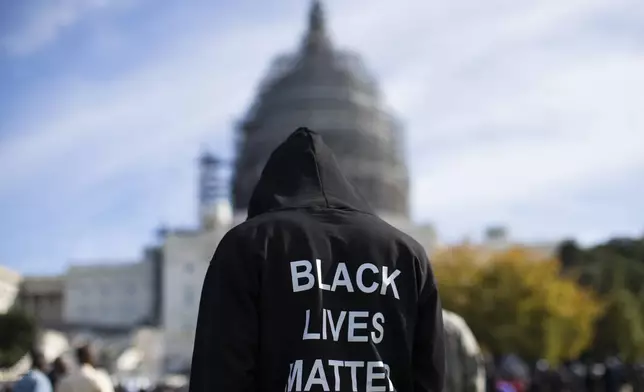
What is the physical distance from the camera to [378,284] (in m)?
2.92

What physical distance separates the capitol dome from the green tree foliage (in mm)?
18471

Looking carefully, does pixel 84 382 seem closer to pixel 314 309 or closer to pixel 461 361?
pixel 461 361

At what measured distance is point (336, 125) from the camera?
8356cm

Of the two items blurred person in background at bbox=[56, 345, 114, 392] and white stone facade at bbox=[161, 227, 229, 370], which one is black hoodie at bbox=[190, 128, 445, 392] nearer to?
blurred person in background at bbox=[56, 345, 114, 392]

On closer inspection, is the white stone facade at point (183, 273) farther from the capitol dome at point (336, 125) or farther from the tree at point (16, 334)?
the tree at point (16, 334)

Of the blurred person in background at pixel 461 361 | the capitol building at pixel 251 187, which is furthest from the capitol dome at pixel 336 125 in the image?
the blurred person in background at pixel 461 361

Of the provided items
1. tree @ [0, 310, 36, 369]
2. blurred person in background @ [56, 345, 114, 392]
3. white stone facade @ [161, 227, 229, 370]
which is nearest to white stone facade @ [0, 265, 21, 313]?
white stone facade @ [161, 227, 229, 370]

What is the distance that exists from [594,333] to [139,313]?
130 feet

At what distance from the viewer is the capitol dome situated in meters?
82.6

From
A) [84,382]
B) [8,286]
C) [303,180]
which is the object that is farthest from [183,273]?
[303,180]

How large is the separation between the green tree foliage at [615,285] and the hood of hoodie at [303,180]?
5166 cm

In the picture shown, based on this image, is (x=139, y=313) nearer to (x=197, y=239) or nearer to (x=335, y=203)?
(x=197, y=239)

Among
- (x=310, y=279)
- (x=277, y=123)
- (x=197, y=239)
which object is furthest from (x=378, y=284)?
(x=277, y=123)

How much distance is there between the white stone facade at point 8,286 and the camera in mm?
80969
